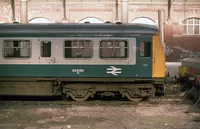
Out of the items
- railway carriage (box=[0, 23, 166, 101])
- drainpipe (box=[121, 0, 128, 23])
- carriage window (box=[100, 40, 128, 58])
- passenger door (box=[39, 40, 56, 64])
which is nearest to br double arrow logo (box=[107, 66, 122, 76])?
railway carriage (box=[0, 23, 166, 101])

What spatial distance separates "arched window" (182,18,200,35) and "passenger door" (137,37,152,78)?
1689cm

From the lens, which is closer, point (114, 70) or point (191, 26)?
point (114, 70)

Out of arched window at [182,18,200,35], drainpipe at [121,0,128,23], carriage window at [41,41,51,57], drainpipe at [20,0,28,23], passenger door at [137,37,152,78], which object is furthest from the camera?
arched window at [182,18,200,35]

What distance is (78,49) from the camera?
12008 millimetres

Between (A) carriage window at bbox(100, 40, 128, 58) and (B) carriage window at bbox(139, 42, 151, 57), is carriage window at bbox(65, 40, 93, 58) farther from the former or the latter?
(B) carriage window at bbox(139, 42, 151, 57)

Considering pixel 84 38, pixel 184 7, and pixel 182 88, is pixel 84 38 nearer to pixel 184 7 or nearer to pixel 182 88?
pixel 182 88

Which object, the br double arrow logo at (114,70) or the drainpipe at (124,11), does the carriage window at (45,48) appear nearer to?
the br double arrow logo at (114,70)

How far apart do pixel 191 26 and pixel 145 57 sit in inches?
685

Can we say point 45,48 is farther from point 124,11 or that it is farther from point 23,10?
point 23,10

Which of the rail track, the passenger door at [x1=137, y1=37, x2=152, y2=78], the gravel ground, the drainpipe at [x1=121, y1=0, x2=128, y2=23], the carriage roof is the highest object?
the drainpipe at [x1=121, y1=0, x2=128, y2=23]

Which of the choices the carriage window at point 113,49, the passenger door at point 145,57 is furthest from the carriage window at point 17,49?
the passenger door at point 145,57

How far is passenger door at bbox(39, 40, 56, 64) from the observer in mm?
11984

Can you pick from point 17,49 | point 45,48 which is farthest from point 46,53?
point 17,49

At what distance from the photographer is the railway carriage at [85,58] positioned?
11.9 meters
